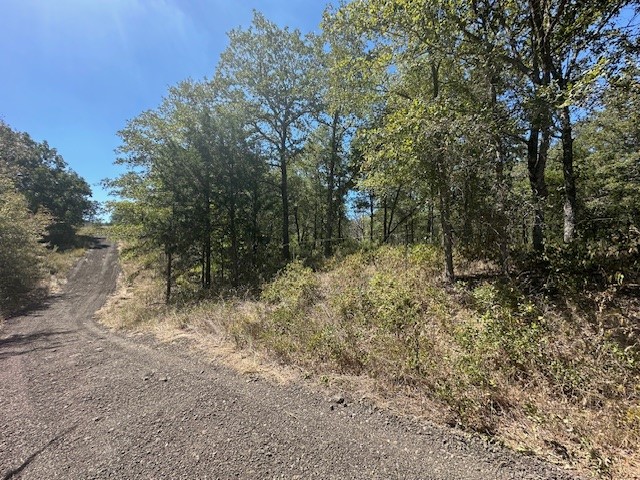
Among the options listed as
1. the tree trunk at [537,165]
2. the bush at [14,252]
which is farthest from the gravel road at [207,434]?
the bush at [14,252]

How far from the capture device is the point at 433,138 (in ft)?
18.7

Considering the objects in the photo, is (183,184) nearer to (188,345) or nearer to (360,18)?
(188,345)

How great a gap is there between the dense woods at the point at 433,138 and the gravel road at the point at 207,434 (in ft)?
11.9

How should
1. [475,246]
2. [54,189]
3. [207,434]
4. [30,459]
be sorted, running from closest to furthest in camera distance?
[30,459]
[207,434]
[475,246]
[54,189]

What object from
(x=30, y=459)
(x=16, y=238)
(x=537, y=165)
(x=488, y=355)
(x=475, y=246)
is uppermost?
(x=537, y=165)

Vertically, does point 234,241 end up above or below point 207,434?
above

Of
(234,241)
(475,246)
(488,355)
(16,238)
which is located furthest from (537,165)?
(16,238)

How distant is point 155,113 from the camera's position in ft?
44.6

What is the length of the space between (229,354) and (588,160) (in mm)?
17525

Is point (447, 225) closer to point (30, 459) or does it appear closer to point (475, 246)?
point (475, 246)

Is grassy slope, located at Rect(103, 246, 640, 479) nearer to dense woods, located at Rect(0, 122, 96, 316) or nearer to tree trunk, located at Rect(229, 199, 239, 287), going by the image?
tree trunk, located at Rect(229, 199, 239, 287)

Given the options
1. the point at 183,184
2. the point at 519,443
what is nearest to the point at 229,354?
the point at 519,443

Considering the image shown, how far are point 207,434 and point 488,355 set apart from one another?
10.9ft

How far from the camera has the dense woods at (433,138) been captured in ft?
17.6
